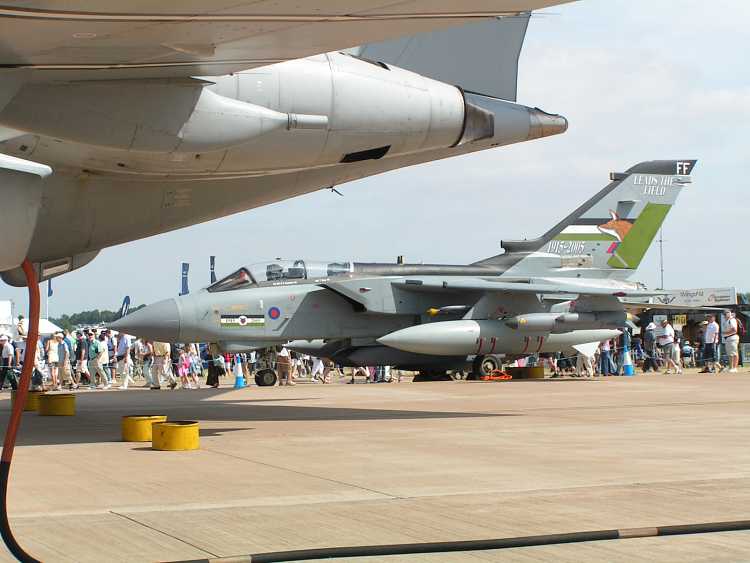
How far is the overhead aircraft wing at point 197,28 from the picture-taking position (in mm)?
6652

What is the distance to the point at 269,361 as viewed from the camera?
77.6ft

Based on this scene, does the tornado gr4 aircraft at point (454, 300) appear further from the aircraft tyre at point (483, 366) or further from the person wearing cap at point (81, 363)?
the person wearing cap at point (81, 363)

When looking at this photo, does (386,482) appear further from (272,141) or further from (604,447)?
(272,141)

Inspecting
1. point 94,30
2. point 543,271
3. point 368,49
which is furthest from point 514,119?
point 543,271

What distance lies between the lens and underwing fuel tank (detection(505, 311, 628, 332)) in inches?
880

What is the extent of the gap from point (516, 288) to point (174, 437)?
13.7m

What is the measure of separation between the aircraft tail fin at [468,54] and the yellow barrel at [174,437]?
502 cm

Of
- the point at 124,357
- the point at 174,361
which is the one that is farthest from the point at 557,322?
the point at 174,361

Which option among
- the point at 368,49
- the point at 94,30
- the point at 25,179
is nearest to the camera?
the point at 25,179

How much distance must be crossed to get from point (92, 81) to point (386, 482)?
438 centimetres

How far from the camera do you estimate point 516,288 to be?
73.5ft

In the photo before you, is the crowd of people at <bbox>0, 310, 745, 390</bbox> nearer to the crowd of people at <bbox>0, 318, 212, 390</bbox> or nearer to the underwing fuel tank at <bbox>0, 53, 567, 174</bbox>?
the crowd of people at <bbox>0, 318, 212, 390</bbox>

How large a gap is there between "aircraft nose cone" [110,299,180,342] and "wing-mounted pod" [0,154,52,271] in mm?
14647

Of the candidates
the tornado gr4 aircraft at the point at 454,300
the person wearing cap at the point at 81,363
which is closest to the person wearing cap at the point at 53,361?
the person wearing cap at the point at 81,363
